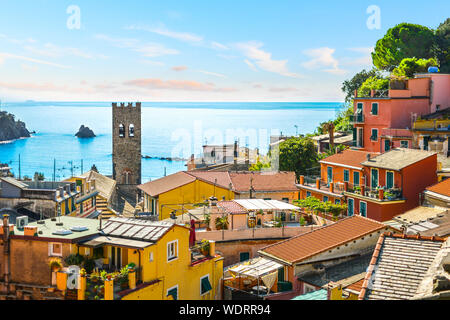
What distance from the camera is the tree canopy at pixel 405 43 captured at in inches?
2076

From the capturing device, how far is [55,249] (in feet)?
49.3

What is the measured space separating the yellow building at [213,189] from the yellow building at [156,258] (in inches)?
584

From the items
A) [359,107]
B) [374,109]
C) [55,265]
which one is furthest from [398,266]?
[359,107]

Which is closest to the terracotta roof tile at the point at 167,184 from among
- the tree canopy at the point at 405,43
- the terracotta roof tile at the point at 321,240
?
the terracotta roof tile at the point at 321,240

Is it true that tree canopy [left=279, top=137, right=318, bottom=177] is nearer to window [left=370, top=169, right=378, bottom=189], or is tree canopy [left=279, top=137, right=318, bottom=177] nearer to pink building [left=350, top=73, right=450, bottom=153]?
pink building [left=350, top=73, right=450, bottom=153]

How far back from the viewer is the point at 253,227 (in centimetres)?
2334

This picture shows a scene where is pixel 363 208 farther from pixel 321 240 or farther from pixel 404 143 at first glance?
pixel 321 240

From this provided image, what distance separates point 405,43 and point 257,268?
42.2 meters

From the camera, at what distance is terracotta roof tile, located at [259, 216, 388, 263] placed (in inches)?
712

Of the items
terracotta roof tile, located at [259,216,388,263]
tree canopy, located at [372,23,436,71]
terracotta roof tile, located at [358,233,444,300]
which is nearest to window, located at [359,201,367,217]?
terracotta roof tile, located at [259,216,388,263]

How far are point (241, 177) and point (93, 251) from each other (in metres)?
21.2

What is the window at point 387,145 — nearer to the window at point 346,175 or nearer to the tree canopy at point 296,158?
the window at point 346,175
